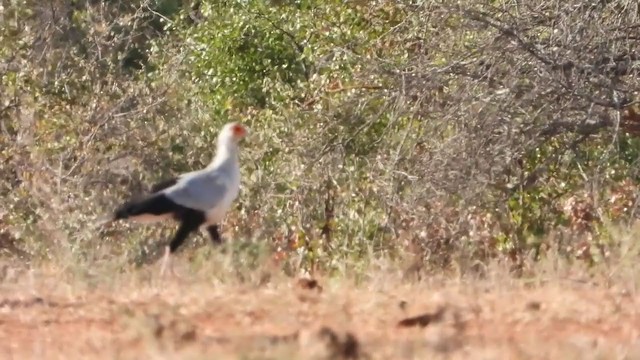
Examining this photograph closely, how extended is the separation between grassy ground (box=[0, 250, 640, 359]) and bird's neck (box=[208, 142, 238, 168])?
191cm

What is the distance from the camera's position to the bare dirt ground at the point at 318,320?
16.1 ft

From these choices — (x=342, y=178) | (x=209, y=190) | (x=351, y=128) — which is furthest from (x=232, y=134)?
(x=342, y=178)

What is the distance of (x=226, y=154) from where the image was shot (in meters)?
9.52

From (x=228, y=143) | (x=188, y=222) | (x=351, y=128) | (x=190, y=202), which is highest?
(x=351, y=128)

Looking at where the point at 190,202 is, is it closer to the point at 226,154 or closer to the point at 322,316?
the point at 226,154

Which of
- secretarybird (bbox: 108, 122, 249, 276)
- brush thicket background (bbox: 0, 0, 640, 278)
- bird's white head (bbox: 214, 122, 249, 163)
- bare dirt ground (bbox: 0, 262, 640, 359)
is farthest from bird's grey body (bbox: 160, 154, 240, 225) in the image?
bare dirt ground (bbox: 0, 262, 640, 359)

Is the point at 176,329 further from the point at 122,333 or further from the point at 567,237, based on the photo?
the point at 567,237

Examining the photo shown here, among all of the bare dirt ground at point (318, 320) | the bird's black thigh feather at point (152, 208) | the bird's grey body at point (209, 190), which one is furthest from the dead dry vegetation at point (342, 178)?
the bird's grey body at point (209, 190)

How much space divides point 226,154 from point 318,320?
3930 mm

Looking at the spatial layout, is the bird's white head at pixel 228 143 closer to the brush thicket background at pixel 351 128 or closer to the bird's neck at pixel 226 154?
the bird's neck at pixel 226 154

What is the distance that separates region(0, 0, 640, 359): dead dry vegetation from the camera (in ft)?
18.6

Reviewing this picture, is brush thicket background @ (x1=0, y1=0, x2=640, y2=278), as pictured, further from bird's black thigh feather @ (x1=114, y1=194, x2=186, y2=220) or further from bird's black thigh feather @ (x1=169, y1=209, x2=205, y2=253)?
bird's black thigh feather @ (x1=169, y1=209, x2=205, y2=253)

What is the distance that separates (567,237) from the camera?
1018 cm

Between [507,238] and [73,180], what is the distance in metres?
4.86
